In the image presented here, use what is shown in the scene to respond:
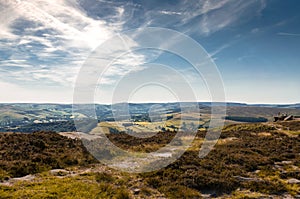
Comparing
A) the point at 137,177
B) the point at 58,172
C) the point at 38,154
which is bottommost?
the point at 137,177

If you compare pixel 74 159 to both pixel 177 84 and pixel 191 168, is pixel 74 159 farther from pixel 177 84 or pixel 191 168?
pixel 177 84

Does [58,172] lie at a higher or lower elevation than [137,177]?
higher

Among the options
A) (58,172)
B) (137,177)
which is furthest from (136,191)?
(58,172)

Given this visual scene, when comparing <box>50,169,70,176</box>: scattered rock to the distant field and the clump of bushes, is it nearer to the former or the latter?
the distant field

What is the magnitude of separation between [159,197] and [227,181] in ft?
16.8

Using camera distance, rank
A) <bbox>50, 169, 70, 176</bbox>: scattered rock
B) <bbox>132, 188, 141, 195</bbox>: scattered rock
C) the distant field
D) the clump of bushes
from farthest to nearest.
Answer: the clump of bushes < <bbox>50, 169, 70, 176</bbox>: scattered rock < <bbox>132, 188, 141, 195</bbox>: scattered rock < the distant field

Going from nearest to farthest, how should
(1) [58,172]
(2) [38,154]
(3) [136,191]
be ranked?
(3) [136,191] → (1) [58,172] → (2) [38,154]

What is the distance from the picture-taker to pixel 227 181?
50.3 ft

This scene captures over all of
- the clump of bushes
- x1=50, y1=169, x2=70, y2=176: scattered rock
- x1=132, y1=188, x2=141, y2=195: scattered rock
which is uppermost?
the clump of bushes

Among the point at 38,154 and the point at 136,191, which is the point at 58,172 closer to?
the point at 38,154

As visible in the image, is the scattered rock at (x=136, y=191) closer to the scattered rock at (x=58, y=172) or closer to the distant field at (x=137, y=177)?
the distant field at (x=137, y=177)

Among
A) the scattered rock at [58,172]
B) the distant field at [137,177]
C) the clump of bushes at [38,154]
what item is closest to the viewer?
the distant field at [137,177]

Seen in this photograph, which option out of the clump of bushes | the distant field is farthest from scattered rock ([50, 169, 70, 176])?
the clump of bushes

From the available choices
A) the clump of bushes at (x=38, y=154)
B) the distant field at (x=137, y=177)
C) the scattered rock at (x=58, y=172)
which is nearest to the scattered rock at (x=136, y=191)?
the distant field at (x=137, y=177)
